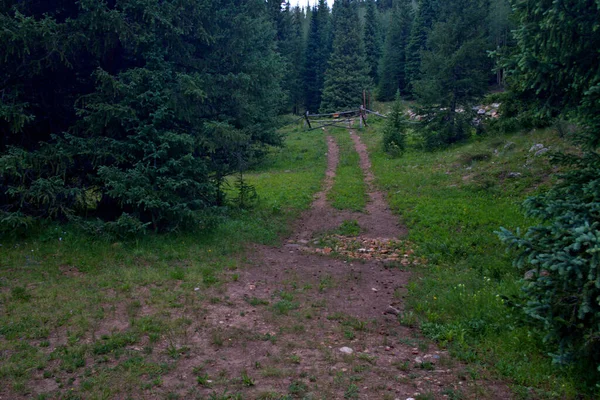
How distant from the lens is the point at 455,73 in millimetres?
21922

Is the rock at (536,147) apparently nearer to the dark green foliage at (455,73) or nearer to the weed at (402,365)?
the dark green foliage at (455,73)

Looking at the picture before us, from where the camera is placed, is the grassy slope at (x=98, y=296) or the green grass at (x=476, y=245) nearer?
the grassy slope at (x=98, y=296)

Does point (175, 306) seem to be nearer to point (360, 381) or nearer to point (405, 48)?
point (360, 381)

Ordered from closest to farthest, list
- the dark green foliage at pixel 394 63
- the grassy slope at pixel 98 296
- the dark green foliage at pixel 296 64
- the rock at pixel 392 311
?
the grassy slope at pixel 98 296 < the rock at pixel 392 311 < the dark green foliage at pixel 296 64 < the dark green foliage at pixel 394 63

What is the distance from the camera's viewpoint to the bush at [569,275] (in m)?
4.32

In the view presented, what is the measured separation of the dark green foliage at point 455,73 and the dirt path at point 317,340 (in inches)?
548

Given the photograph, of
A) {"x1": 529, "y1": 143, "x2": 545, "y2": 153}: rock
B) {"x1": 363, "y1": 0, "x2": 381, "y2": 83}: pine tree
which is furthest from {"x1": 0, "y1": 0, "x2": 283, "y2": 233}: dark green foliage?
{"x1": 363, "y1": 0, "x2": 381, "y2": 83}: pine tree

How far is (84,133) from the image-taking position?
9742 millimetres

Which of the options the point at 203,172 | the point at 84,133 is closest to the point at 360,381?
the point at 203,172

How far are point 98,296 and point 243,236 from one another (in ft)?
14.3

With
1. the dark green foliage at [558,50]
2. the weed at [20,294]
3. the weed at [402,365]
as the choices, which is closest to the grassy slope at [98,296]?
the weed at [20,294]

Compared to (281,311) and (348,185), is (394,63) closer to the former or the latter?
(348,185)

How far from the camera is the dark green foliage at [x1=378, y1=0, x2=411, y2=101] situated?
51.8m

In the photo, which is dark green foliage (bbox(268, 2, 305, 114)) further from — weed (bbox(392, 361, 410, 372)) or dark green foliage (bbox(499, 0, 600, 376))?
weed (bbox(392, 361, 410, 372))
